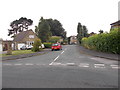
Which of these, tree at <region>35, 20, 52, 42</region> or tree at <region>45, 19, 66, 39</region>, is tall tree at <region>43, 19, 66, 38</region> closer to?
tree at <region>45, 19, 66, 39</region>

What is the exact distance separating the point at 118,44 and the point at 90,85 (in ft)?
37.8

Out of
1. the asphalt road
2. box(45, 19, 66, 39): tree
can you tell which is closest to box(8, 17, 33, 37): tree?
box(45, 19, 66, 39): tree

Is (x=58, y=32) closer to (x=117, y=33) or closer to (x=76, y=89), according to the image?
(x=117, y=33)

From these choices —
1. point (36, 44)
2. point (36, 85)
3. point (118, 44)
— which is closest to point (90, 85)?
point (36, 85)

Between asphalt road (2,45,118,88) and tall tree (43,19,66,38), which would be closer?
asphalt road (2,45,118,88)

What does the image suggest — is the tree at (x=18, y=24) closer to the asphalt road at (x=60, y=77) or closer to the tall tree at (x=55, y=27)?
the tall tree at (x=55, y=27)

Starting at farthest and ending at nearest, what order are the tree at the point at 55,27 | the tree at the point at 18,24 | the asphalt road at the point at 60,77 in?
the tree at the point at 55,27 < the tree at the point at 18,24 < the asphalt road at the point at 60,77

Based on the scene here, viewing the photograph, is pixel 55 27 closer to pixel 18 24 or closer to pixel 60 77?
pixel 18 24

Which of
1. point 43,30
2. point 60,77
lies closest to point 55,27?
point 43,30

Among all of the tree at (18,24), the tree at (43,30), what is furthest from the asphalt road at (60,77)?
the tree at (18,24)

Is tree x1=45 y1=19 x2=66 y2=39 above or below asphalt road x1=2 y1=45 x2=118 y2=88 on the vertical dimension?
above

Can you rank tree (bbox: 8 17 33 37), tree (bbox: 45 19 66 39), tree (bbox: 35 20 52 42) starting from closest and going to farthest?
tree (bbox: 35 20 52 42)
tree (bbox: 8 17 33 37)
tree (bbox: 45 19 66 39)

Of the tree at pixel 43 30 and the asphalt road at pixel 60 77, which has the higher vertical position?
the tree at pixel 43 30

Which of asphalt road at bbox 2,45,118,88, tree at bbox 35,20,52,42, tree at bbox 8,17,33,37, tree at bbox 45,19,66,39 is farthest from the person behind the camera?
tree at bbox 45,19,66,39
